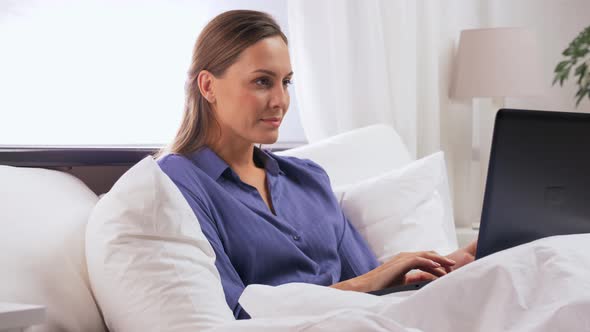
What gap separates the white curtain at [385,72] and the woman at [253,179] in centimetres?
94

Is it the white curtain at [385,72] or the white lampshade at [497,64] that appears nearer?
the white curtain at [385,72]

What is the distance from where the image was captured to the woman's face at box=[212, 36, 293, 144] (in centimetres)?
177

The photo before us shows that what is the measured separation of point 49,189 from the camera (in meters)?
1.49

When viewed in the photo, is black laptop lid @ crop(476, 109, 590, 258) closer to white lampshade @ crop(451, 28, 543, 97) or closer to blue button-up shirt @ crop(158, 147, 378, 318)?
blue button-up shirt @ crop(158, 147, 378, 318)

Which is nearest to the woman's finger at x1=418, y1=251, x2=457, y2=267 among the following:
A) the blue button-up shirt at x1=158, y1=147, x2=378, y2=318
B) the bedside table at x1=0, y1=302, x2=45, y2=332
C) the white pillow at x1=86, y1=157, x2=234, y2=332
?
the blue button-up shirt at x1=158, y1=147, x2=378, y2=318

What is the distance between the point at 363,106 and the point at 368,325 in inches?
86.6

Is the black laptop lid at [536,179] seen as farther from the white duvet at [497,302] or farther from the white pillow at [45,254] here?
the white pillow at [45,254]

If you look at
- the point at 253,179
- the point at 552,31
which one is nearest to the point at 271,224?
the point at 253,179

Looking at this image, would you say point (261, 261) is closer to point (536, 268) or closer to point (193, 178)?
point (193, 178)

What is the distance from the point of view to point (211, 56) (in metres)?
1.80

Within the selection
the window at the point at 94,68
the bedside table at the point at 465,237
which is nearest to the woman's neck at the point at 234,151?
the window at the point at 94,68

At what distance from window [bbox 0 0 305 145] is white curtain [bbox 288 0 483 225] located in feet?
1.14

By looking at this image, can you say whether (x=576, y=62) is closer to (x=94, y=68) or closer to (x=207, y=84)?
(x=94, y=68)

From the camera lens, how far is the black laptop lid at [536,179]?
4.48ft
